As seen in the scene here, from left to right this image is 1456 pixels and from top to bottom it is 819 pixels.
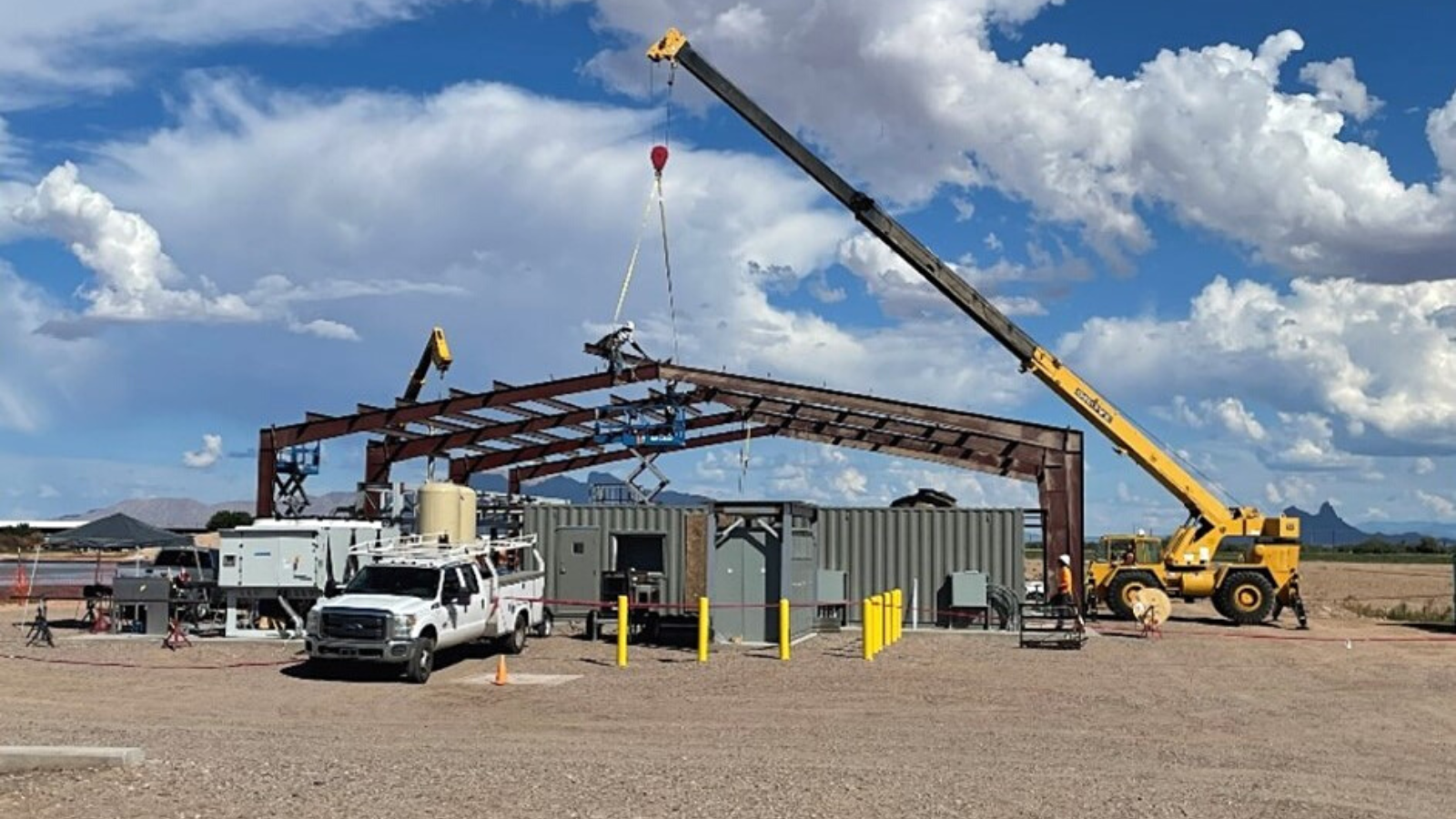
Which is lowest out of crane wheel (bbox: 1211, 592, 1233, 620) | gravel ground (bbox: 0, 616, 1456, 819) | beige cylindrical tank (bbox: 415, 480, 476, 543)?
gravel ground (bbox: 0, 616, 1456, 819)

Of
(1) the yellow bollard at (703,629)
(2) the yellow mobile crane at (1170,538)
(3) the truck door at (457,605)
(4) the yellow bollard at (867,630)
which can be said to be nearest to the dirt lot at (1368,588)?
(2) the yellow mobile crane at (1170,538)

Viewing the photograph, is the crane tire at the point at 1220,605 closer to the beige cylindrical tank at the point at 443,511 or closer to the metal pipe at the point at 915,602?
the metal pipe at the point at 915,602

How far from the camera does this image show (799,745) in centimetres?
1510

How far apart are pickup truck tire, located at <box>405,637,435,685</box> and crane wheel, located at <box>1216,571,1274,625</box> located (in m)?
21.8

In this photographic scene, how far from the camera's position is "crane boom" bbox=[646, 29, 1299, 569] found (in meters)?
32.3

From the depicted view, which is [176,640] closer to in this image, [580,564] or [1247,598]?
[580,564]

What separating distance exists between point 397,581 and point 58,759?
35.0 ft

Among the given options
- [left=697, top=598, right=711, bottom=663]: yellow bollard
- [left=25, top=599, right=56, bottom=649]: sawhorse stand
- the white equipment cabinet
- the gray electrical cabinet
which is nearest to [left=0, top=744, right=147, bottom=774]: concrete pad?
[left=697, top=598, right=711, bottom=663]: yellow bollard

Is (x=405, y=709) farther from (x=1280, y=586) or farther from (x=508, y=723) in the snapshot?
(x=1280, y=586)

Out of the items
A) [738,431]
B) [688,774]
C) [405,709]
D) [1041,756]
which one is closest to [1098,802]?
[1041,756]

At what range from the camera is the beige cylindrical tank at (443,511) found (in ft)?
98.7

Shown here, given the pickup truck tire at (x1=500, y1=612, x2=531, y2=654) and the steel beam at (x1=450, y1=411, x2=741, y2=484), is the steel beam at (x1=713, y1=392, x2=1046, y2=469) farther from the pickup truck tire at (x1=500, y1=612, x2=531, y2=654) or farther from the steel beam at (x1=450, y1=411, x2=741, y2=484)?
the pickup truck tire at (x1=500, y1=612, x2=531, y2=654)

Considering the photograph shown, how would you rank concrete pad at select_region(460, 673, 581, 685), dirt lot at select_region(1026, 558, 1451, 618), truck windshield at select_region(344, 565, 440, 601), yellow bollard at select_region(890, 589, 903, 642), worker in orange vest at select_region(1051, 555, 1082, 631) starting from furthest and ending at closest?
dirt lot at select_region(1026, 558, 1451, 618), worker in orange vest at select_region(1051, 555, 1082, 631), yellow bollard at select_region(890, 589, 903, 642), truck windshield at select_region(344, 565, 440, 601), concrete pad at select_region(460, 673, 581, 685)

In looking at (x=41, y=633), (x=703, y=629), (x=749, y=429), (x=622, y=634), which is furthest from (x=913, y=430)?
(x=41, y=633)
